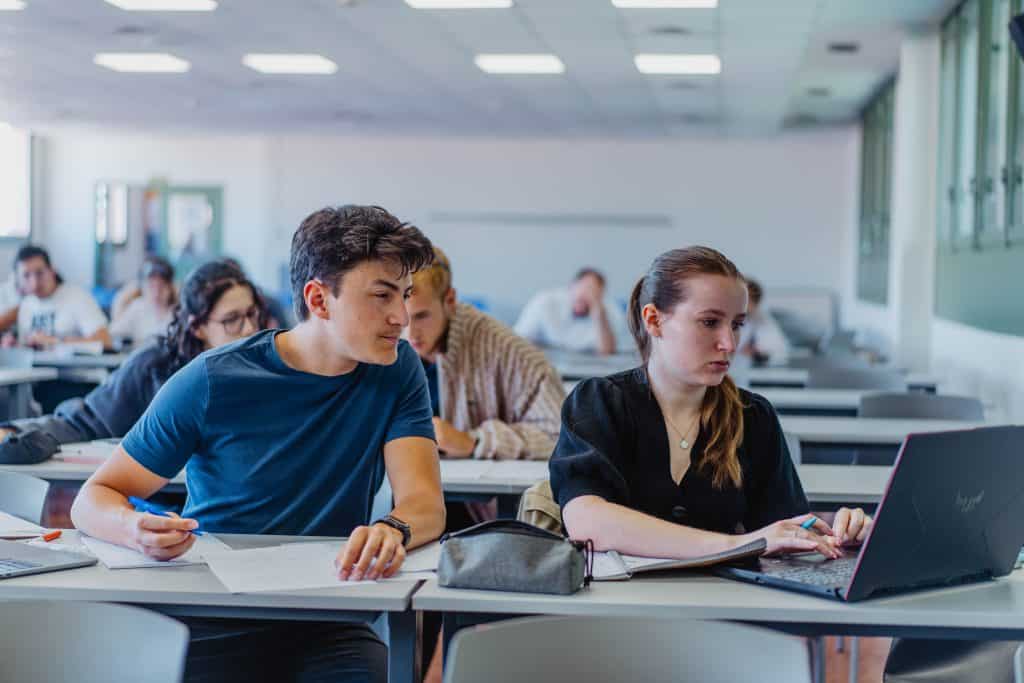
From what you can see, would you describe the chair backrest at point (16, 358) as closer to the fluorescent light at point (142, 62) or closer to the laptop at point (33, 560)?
the fluorescent light at point (142, 62)

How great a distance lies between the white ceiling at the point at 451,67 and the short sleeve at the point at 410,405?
523 centimetres

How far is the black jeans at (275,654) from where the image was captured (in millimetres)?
2234

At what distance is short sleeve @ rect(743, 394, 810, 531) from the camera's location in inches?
99.3

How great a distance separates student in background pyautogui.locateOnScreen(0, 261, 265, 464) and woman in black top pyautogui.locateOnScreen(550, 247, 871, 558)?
1552 mm

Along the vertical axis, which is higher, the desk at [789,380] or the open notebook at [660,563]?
the desk at [789,380]

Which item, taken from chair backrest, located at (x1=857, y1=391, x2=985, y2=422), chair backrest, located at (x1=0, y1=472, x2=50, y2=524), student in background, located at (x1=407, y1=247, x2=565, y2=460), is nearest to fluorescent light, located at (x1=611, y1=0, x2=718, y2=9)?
chair backrest, located at (x1=857, y1=391, x2=985, y2=422)

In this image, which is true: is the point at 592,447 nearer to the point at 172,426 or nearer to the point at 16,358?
the point at 172,426

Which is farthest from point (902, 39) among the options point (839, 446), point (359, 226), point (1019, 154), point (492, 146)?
point (359, 226)

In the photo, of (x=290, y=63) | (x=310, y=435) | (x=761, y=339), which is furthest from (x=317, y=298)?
A: (x=290, y=63)

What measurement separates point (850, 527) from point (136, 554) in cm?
123

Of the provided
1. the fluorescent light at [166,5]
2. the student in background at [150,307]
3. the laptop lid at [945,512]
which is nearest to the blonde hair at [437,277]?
the laptop lid at [945,512]

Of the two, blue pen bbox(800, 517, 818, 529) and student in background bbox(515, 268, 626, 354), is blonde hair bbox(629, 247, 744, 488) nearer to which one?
blue pen bbox(800, 517, 818, 529)

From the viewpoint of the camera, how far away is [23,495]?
109 inches

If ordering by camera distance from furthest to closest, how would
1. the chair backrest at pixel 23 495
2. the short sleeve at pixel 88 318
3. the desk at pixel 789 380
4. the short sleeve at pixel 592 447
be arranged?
the short sleeve at pixel 88 318, the desk at pixel 789 380, the chair backrest at pixel 23 495, the short sleeve at pixel 592 447
